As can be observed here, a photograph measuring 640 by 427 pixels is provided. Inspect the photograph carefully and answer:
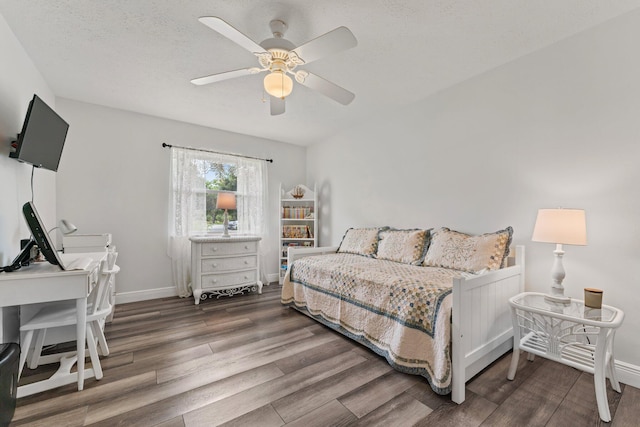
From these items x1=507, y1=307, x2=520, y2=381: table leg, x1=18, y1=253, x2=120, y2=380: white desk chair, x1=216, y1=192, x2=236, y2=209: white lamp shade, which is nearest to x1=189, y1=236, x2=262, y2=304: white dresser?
x1=216, y1=192, x2=236, y2=209: white lamp shade

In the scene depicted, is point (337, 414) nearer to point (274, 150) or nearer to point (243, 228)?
point (243, 228)

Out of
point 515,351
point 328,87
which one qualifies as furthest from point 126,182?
point 515,351

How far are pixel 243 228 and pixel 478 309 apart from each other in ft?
11.0

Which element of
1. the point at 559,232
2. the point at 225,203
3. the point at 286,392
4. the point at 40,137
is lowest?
the point at 286,392

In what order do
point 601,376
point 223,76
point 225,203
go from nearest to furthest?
point 601,376 → point 223,76 → point 225,203

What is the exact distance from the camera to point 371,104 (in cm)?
323

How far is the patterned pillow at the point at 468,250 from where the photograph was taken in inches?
87.0

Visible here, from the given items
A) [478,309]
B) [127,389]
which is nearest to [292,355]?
[127,389]

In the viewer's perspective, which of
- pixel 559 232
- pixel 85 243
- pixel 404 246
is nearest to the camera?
pixel 559 232

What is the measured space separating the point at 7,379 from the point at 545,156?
142 inches

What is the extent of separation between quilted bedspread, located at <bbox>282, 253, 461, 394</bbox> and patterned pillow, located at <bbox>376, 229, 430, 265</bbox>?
12 centimetres

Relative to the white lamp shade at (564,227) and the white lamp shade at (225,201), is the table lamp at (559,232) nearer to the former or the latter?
the white lamp shade at (564,227)

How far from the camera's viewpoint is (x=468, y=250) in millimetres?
2402

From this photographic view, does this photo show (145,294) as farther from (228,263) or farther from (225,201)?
(225,201)
